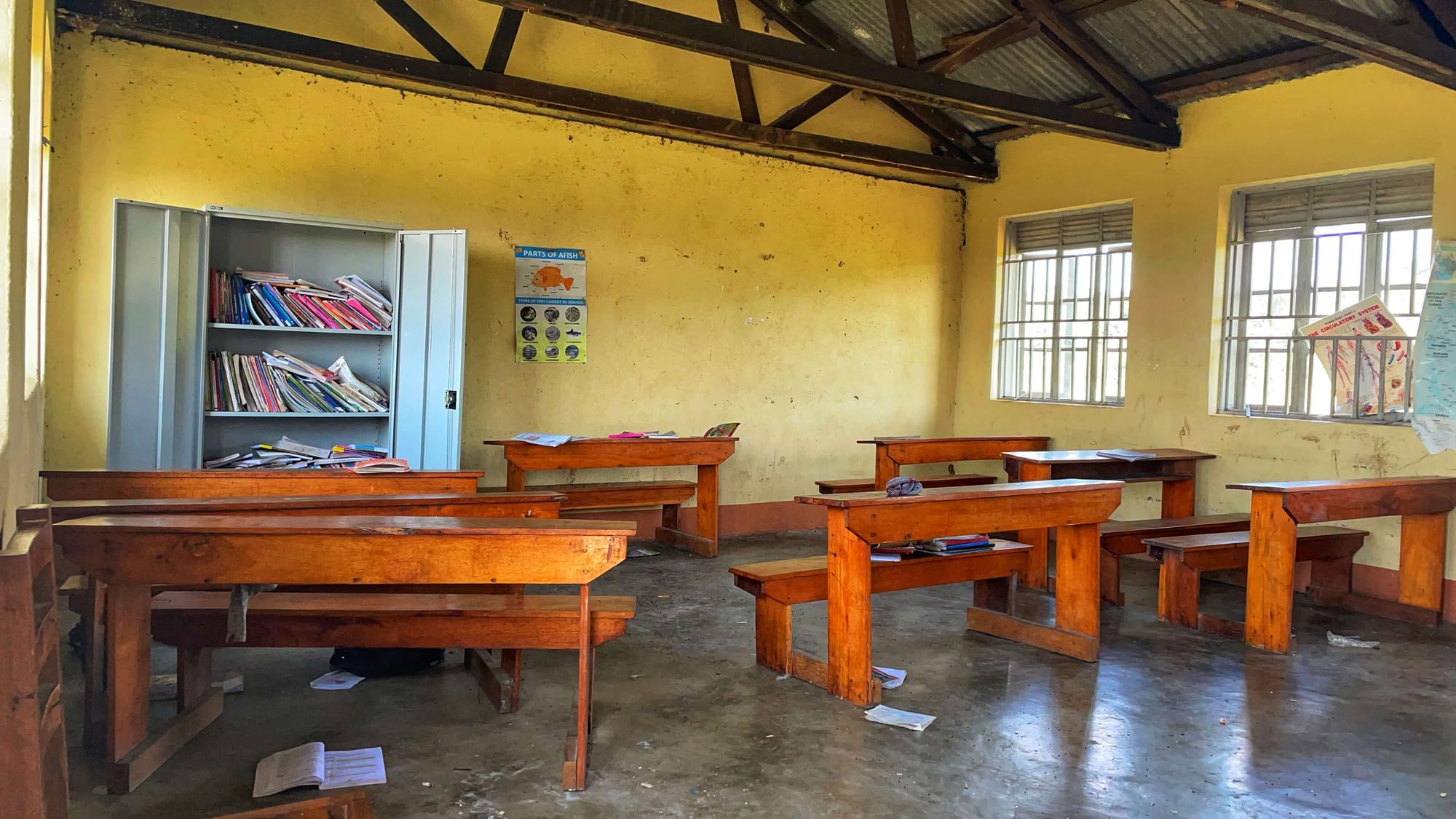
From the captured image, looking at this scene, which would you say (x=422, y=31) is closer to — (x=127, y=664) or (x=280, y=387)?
(x=280, y=387)

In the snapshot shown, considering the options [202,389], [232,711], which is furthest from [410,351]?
[232,711]

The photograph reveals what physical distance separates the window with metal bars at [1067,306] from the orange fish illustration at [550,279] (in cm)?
382

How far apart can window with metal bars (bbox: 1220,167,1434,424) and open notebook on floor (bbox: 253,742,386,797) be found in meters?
5.61

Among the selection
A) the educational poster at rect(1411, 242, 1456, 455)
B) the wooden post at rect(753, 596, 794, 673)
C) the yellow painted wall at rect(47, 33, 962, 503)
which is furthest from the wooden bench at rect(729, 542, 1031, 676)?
the yellow painted wall at rect(47, 33, 962, 503)

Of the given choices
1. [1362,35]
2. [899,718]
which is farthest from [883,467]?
[1362,35]

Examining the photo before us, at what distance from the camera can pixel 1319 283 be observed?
5.84 metres

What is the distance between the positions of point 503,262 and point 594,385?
3.48ft

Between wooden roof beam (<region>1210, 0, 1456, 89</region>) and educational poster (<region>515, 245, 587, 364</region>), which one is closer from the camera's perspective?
wooden roof beam (<region>1210, 0, 1456, 89</region>)

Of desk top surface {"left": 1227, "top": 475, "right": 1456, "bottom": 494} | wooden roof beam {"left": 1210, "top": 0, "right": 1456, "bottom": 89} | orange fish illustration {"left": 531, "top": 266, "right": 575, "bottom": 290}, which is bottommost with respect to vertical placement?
desk top surface {"left": 1227, "top": 475, "right": 1456, "bottom": 494}

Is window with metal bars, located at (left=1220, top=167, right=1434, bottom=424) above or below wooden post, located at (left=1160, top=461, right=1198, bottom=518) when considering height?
above

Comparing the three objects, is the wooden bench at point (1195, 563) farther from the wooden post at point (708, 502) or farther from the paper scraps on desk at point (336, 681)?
the paper scraps on desk at point (336, 681)

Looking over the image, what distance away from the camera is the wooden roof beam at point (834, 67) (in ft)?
14.8

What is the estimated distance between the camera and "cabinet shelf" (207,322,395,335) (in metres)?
5.05

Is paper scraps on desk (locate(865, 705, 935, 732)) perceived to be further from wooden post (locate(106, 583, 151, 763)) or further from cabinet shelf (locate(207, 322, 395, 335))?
cabinet shelf (locate(207, 322, 395, 335))
